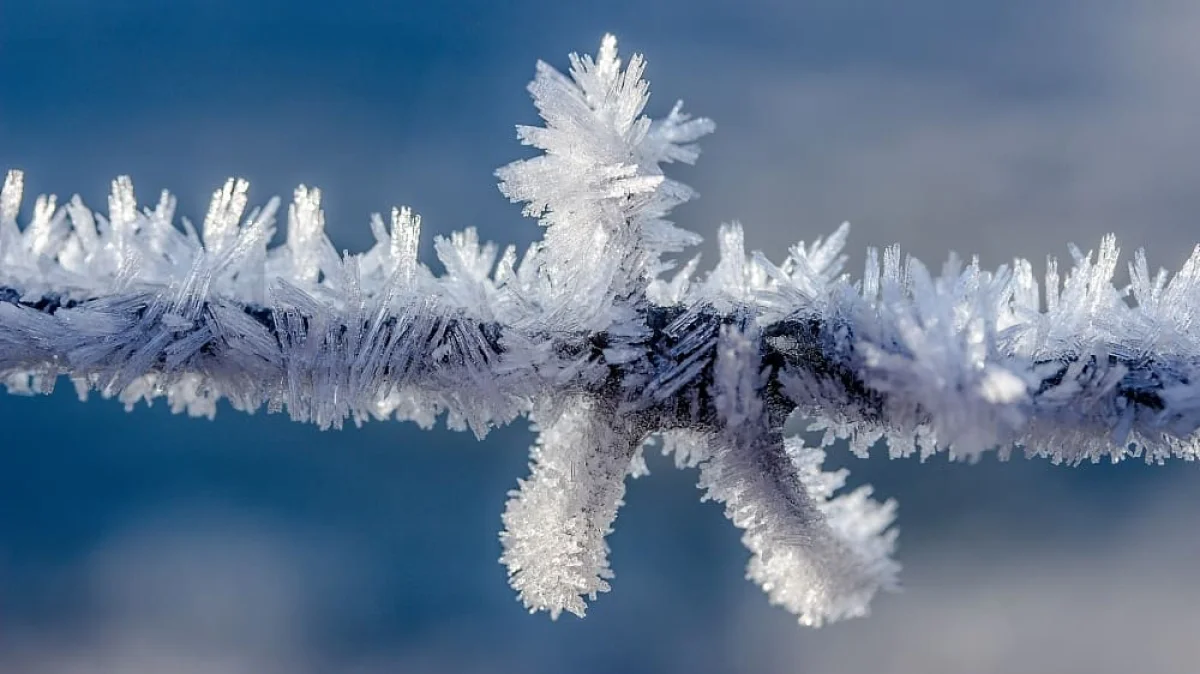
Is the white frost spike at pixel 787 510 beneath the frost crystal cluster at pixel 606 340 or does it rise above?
beneath

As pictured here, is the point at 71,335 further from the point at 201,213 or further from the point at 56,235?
the point at 201,213

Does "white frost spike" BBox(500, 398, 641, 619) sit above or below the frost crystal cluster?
below

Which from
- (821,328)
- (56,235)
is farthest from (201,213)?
(821,328)

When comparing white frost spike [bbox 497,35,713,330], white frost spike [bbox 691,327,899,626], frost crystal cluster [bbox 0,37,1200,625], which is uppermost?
white frost spike [bbox 497,35,713,330]

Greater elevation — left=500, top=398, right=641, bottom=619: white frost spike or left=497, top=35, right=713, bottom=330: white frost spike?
left=497, top=35, right=713, bottom=330: white frost spike

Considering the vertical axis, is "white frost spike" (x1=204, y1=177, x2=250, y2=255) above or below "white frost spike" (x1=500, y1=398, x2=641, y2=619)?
above
